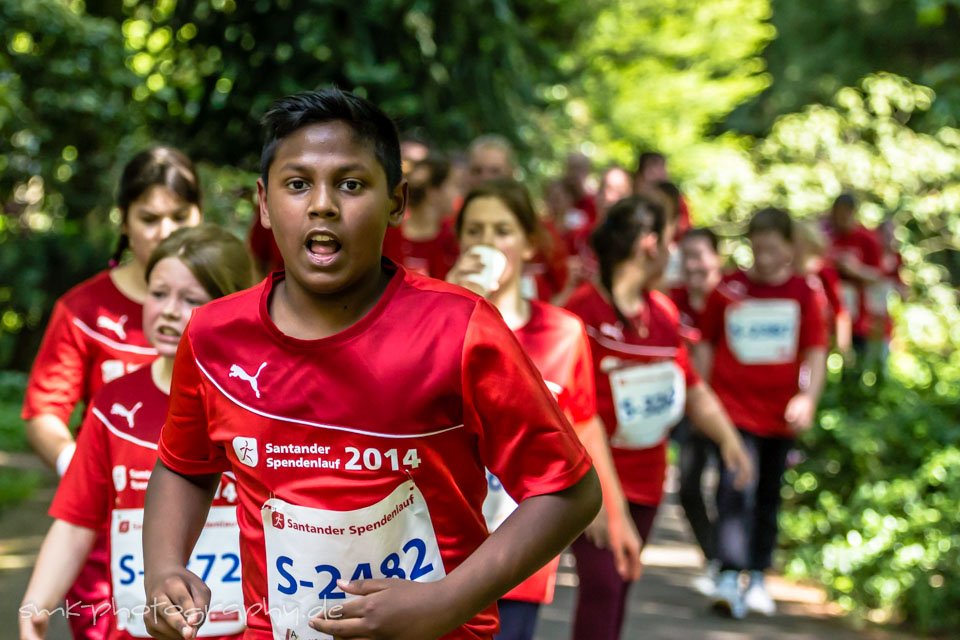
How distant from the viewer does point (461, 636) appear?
2.81 metres

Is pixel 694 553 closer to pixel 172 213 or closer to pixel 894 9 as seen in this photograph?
pixel 172 213

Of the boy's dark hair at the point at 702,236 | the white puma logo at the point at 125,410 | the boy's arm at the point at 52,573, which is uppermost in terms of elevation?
the boy's dark hair at the point at 702,236

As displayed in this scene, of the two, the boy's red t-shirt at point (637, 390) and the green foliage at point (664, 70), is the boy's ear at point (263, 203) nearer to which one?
the boy's red t-shirt at point (637, 390)

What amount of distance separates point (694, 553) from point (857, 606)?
1.97 meters

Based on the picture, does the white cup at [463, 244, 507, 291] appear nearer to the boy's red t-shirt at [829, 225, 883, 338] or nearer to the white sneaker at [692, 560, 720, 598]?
the white sneaker at [692, 560, 720, 598]

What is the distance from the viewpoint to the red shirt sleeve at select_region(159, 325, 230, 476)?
114 inches

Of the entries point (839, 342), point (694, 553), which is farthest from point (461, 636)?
point (839, 342)

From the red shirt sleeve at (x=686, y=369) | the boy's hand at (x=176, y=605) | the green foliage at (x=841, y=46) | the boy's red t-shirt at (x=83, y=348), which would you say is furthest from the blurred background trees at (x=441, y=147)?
the green foliage at (x=841, y=46)

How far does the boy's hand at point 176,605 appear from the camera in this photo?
102 inches

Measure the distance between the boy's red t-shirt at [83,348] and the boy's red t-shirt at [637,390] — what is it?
1.88m

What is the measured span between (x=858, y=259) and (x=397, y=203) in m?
11.2

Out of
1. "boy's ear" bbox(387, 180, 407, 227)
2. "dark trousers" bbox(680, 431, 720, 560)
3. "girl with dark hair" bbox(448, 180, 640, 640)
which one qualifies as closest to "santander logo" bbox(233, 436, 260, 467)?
"boy's ear" bbox(387, 180, 407, 227)

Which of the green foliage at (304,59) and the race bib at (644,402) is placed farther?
the green foliage at (304,59)

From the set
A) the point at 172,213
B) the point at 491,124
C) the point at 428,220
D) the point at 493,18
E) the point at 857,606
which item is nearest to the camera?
the point at 172,213
